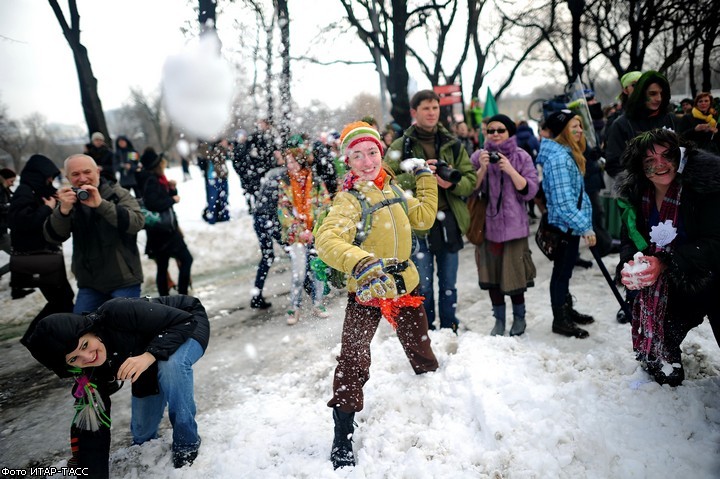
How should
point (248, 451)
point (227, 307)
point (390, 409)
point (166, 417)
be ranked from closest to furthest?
point (248, 451)
point (390, 409)
point (166, 417)
point (227, 307)

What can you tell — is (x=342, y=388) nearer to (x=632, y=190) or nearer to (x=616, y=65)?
(x=632, y=190)

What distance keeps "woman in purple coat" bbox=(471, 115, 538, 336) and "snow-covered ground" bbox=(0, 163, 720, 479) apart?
2.13ft

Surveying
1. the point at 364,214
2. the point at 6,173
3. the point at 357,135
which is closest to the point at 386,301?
the point at 364,214

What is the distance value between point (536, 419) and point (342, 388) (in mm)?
1287

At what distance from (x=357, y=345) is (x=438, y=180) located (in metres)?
1.68

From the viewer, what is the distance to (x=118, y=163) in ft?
39.7

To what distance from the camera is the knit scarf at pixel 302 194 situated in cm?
504

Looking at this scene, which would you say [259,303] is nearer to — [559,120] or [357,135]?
[357,135]

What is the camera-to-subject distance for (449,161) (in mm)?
3869

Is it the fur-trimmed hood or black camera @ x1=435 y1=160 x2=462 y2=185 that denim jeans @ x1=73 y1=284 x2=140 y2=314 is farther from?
the fur-trimmed hood

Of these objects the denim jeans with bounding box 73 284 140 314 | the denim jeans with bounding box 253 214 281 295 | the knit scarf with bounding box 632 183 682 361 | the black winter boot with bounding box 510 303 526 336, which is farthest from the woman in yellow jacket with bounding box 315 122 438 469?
the denim jeans with bounding box 253 214 281 295

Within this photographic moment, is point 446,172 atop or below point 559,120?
below

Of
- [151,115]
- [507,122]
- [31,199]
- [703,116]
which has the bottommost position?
[31,199]

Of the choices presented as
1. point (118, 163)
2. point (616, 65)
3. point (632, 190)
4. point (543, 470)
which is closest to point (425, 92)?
point (632, 190)
